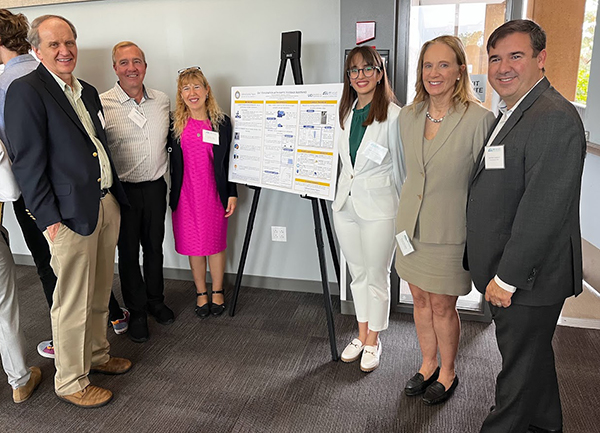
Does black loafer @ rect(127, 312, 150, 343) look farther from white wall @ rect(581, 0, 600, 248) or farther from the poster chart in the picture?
white wall @ rect(581, 0, 600, 248)

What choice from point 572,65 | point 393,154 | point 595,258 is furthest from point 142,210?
point 572,65

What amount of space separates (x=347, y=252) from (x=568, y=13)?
4169mm

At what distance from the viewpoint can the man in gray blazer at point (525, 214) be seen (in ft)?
4.75

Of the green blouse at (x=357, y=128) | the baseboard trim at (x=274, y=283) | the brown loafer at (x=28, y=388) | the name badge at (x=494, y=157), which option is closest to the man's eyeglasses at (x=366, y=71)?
the green blouse at (x=357, y=128)

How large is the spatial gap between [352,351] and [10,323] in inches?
68.1

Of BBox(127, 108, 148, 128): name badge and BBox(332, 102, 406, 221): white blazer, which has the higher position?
BBox(127, 108, 148, 128): name badge

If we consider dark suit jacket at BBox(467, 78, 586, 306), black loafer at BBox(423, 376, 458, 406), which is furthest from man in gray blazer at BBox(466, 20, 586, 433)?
black loafer at BBox(423, 376, 458, 406)

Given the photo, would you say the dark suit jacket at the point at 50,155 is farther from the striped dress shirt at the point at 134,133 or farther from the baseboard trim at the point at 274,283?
the baseboard trim at the point at 274,283

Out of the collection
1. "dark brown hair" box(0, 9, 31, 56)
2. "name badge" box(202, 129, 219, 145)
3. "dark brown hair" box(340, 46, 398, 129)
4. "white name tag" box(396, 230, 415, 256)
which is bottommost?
"white name tag" box(396, 230, 415, 256)

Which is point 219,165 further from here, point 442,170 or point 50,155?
point 442,170

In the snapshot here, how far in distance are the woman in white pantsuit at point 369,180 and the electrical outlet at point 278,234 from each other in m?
0.97

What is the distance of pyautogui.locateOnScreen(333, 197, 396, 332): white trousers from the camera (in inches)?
88.7

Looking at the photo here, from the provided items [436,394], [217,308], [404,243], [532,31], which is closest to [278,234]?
[217,308]

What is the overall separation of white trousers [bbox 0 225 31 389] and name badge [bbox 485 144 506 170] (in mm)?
2121
